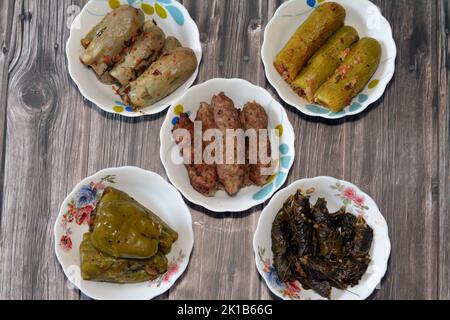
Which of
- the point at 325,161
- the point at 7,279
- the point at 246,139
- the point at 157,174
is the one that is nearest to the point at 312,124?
the point at 325,161

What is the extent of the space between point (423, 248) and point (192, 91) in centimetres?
147

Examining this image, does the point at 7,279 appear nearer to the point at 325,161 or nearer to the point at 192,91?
the point at 192,91

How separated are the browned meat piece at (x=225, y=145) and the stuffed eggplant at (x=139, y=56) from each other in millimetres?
406

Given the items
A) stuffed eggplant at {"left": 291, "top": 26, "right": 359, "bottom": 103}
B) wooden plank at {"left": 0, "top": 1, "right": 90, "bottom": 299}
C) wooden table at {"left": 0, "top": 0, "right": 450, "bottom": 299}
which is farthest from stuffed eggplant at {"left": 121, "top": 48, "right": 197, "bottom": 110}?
stuffed eggplant at {"left": 291, "top": 26, "right": 359, "bottom": 103}

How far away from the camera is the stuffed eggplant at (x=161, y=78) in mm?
2928

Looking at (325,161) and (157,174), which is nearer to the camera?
(157,174)

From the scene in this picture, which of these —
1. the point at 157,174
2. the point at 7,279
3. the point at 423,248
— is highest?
the point at 157,174

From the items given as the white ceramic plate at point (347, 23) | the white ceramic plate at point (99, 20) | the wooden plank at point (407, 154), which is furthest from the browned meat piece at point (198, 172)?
the wooden plank at point (407, 154)

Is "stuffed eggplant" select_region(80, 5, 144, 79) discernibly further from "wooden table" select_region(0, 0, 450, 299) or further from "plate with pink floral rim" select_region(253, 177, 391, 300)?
"plate with pink floral rim" select_region(253, 177, 391, 300)

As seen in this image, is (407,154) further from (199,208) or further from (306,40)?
(199,208)

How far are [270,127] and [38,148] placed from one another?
1237 mm

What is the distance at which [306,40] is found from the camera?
119 inches

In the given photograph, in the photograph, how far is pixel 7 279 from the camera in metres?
3.01

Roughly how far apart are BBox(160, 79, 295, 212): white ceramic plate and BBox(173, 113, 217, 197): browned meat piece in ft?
0.12
